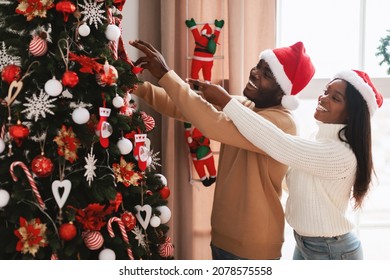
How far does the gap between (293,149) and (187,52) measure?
817 mm

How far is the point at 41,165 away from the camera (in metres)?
1.53

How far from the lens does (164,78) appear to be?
1955 mm

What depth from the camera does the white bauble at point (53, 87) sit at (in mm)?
1526

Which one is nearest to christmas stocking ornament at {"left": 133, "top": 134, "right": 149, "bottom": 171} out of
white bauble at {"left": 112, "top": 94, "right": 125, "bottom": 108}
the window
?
white bauble at {"left": 112, "top": 94, "right": 125, "bottom": 108}

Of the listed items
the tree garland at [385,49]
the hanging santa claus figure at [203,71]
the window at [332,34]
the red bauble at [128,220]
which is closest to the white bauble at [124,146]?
the red bauble at [128,220]

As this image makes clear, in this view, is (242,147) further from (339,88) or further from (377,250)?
(377,250)

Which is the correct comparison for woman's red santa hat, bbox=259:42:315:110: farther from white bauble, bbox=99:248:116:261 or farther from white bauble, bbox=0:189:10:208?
white bauble, bbox=0:189:10:208

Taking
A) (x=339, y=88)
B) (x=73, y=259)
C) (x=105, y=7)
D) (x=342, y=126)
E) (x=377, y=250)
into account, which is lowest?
(x=377, y=250)

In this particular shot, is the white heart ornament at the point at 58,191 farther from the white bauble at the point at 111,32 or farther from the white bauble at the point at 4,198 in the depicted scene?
the white bauble at the point at 111,32

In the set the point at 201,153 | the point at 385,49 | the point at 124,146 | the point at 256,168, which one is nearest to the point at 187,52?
the point at 201,153

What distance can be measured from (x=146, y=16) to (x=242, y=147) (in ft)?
3.05
